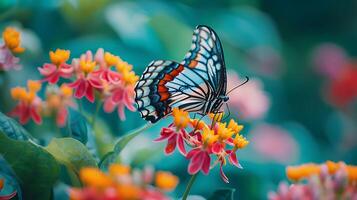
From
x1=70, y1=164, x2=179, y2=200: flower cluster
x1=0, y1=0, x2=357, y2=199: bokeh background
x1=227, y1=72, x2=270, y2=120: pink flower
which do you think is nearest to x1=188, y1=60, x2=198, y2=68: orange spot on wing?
x1=0, y1=0, x2=357, y2=199: bokeh background

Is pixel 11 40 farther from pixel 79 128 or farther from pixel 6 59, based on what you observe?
pixel 79 128

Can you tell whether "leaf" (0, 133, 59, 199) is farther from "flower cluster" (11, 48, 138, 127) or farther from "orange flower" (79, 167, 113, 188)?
"orange flower" (79, 167, 113, 188)

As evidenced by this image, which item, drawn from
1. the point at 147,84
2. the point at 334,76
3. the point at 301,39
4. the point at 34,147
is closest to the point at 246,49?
the point at 334,76

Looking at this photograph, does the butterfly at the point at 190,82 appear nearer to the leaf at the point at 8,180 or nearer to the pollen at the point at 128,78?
the pollen at the point at 128,78

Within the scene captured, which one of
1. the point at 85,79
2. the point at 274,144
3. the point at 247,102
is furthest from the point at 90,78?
the point at 274,144

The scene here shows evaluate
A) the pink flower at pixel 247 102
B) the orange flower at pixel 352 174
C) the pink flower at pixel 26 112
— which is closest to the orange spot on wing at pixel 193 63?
the pink flower at pixel 26 112

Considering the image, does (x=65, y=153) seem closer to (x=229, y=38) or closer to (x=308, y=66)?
(x=229, y=38)
